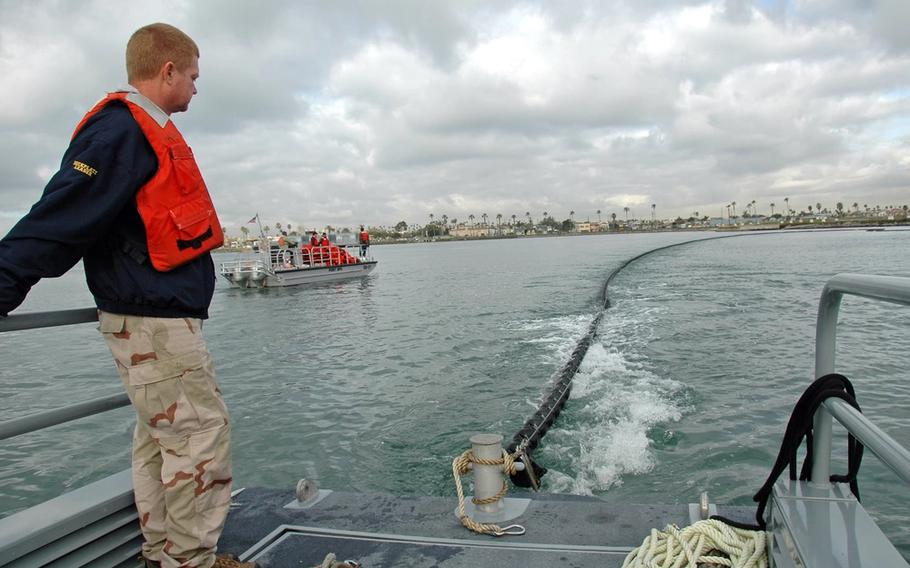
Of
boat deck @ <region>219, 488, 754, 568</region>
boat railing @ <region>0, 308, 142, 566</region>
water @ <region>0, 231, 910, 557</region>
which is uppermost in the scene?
boat railing @ <region>0, 308, 142, 566</region>

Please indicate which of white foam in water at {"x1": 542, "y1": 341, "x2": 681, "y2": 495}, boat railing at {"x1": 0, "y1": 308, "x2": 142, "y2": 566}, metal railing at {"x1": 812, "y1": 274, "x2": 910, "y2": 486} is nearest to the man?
boat railing at {"x1": 0, "y1": 308, "x2": 142, "y2": 566}

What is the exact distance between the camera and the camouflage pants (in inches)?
75.9

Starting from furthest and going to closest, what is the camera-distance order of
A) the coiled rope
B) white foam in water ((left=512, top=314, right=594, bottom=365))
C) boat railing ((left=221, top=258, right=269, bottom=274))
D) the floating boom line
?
boat railing ((left=221, top=258, right=269, bottom=274)) < white foam in water ((left=512, top=314, right=594, bottom=365)) < the floating boom line < the coiled rope

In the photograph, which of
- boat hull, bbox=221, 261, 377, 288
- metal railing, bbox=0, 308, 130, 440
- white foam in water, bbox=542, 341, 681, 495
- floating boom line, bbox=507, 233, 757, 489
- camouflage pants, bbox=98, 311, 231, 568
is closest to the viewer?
metal railing, bbox=0, 308, 130, 440

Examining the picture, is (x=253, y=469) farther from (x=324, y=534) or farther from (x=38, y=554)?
(x=38, y=554)

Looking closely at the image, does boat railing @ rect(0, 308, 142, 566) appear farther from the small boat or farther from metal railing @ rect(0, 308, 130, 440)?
the small boat

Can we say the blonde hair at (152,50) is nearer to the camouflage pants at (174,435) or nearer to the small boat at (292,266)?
the camouflage pants at (174,435)

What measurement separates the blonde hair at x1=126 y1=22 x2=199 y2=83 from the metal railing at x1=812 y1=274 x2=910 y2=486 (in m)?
2.45

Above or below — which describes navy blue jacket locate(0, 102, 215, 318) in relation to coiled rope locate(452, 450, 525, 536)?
above

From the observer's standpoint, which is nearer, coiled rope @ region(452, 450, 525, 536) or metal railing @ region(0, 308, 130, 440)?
metal railing @ region(0, 308, 130, 440)

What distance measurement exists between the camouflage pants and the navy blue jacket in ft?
0.31

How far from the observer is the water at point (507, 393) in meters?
5.26

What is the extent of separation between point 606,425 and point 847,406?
4525 millimetres

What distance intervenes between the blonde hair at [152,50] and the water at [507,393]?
412 centimetres
